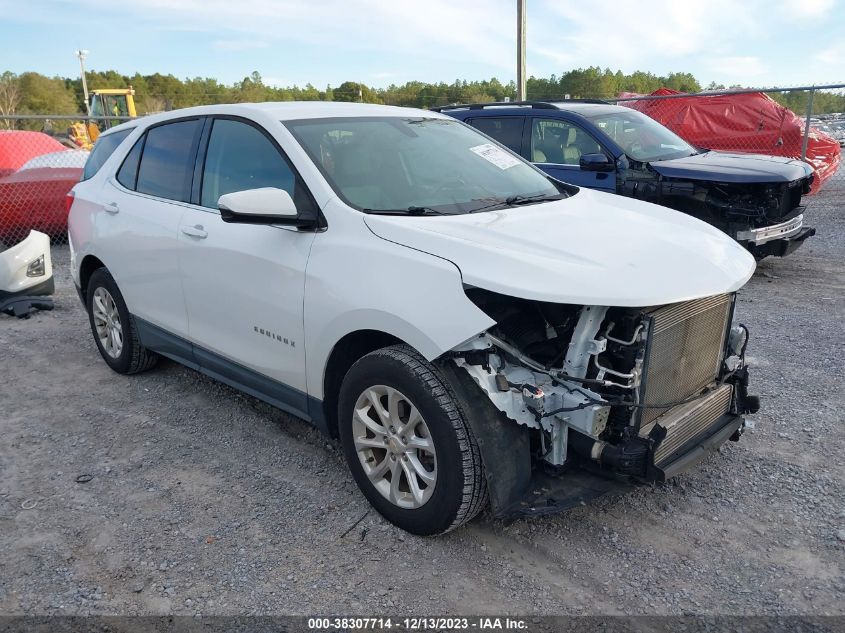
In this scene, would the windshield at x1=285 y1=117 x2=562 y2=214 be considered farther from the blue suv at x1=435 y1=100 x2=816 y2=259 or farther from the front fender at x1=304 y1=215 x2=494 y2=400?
the blue suv at x1=435 y1=100 x2=816 y2=259

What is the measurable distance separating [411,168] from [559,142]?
5.01m

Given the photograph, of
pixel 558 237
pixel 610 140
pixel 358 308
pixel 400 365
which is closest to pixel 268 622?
pixel 400 365

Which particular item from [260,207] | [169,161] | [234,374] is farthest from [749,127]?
[260,207]

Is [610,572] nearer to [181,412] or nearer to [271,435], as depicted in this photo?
[271,435]

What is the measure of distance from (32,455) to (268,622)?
214cm

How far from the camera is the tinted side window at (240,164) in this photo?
3.44m

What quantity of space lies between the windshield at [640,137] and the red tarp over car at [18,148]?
410 inches

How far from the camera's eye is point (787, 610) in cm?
256

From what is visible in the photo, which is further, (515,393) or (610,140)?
(610,140)

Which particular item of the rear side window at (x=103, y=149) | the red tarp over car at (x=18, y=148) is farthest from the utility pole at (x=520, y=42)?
the rear side window at (x=103, y=149)

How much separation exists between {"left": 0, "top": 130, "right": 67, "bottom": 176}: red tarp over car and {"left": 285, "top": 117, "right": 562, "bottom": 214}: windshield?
1108cm

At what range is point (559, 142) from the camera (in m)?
8.09

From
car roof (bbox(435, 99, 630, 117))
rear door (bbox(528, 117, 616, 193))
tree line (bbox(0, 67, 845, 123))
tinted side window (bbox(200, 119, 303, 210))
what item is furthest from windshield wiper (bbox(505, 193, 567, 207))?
tree line (bbox(0, 67, 845, 123))

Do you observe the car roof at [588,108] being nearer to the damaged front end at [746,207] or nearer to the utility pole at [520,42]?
the damaged front end at [746,207]
